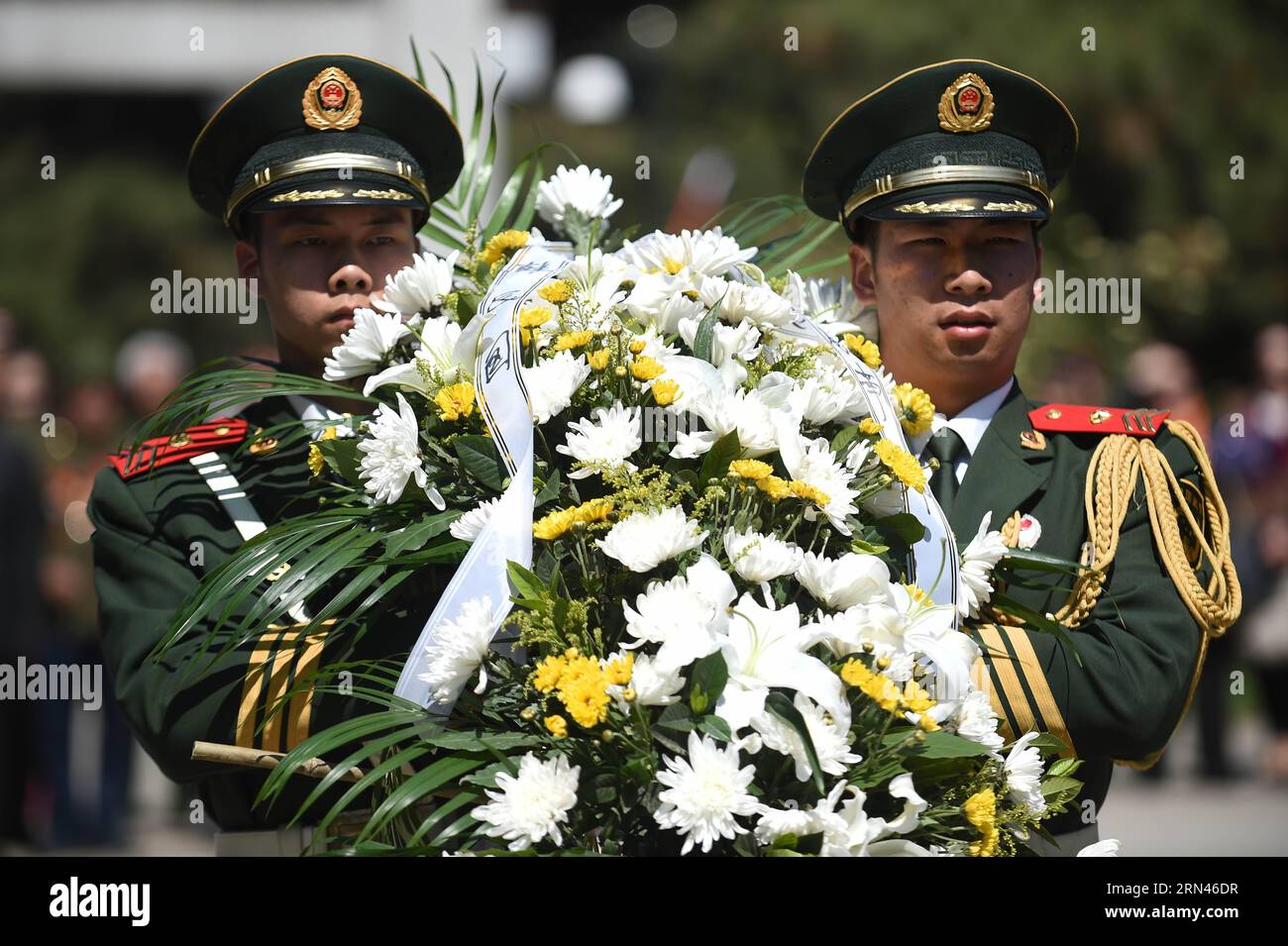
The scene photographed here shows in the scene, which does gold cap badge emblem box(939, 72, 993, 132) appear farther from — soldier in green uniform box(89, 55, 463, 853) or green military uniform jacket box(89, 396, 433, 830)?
green military uniform jacket box(89, 396, 433, 830)

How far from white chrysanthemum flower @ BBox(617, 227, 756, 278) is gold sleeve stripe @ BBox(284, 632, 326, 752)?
784 mm

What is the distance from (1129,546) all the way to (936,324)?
50cm

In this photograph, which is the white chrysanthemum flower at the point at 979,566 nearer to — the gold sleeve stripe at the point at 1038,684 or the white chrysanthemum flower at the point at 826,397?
the gold sleeve stripe at the point at 1038,684

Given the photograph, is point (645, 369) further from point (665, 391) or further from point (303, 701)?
point (303, 701)

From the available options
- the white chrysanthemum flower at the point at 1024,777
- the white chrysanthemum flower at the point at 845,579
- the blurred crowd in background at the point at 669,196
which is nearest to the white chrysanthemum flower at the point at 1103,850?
the white chrysanthemum flower at the point at 1024,777

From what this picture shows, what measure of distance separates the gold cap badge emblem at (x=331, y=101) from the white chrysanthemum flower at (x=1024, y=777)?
1.73m

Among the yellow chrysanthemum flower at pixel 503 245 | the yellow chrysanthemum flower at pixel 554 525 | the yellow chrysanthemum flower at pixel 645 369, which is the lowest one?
the yellow chrysanthemum flower at pixel 554 525

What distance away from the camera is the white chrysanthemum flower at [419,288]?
278 cm

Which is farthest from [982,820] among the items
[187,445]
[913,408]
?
[187,445]

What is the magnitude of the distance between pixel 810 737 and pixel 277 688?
973 mm

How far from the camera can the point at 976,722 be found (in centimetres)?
239

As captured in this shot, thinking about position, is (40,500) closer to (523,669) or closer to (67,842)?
(67,842)

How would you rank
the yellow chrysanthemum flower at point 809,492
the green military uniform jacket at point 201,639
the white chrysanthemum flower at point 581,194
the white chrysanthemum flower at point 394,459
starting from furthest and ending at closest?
the white chrysanthemum flower at point 581,194 < the green military uniform jacket at point 201,639 < the white chrysanthemum flower at point 394,459 < the yellow chrysanthemum flower at point 809,492

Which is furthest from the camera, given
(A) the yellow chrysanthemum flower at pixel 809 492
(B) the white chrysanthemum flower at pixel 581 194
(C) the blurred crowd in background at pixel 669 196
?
(C) the blurred crowd in background at pixel 669 196
